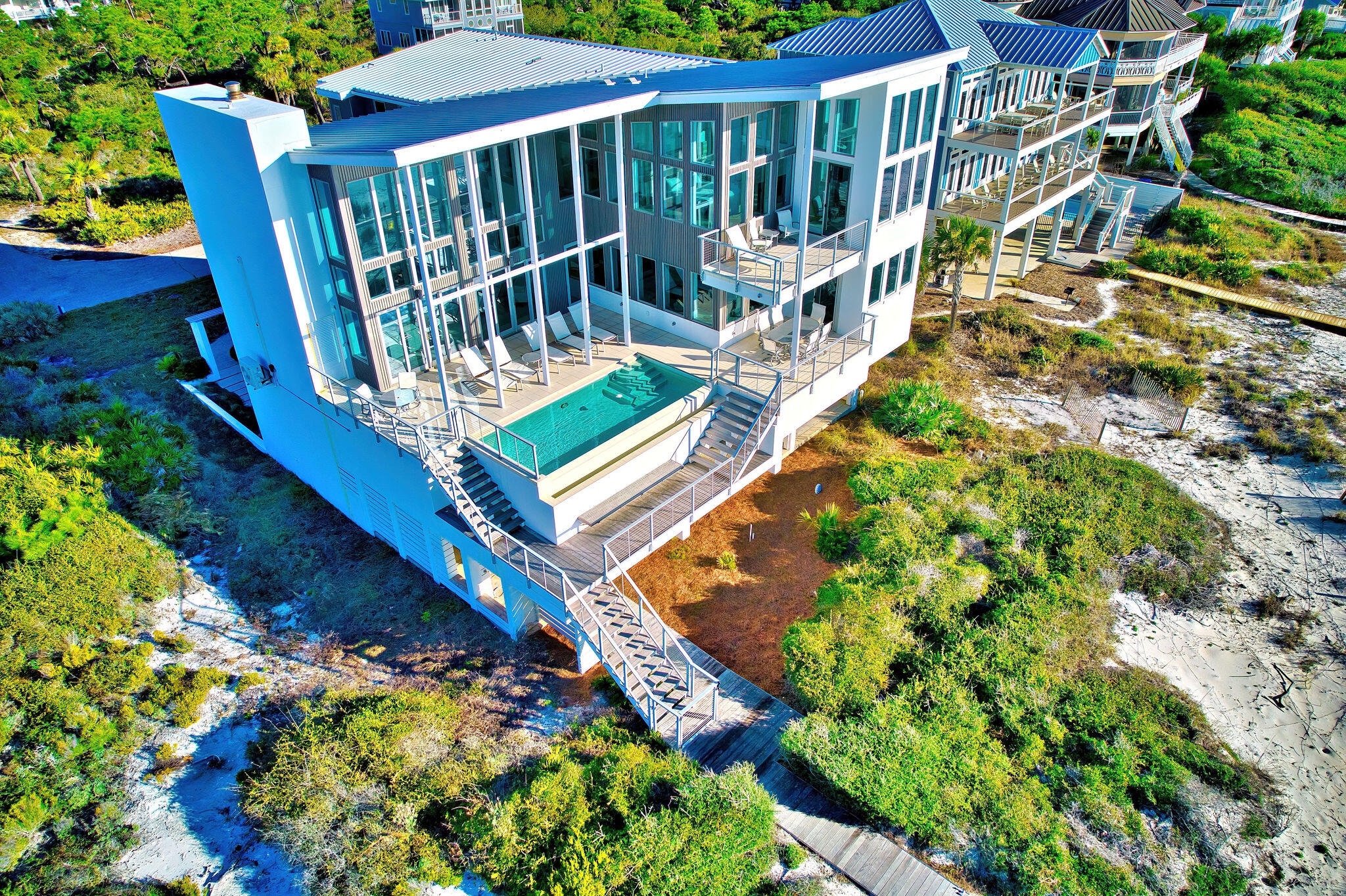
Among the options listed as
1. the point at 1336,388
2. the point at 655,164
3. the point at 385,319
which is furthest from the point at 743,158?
the point at 1336,388

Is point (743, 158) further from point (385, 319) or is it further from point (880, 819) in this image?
point (880, 819)

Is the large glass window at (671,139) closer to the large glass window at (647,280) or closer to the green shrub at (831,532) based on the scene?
the large glass window at (647,280)

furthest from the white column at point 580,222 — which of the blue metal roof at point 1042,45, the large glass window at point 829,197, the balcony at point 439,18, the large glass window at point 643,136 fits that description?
the balcony at point 439,18

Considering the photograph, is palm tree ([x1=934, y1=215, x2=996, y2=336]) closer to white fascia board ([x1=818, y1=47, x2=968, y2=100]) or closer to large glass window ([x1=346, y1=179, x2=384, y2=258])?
white fascia board ([x1=818, y1=47, x2=968, y2=100])

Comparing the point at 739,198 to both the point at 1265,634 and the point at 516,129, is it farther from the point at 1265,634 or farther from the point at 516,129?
the point at 1265,634

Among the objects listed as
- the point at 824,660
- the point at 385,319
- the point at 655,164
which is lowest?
the point at 824,660
